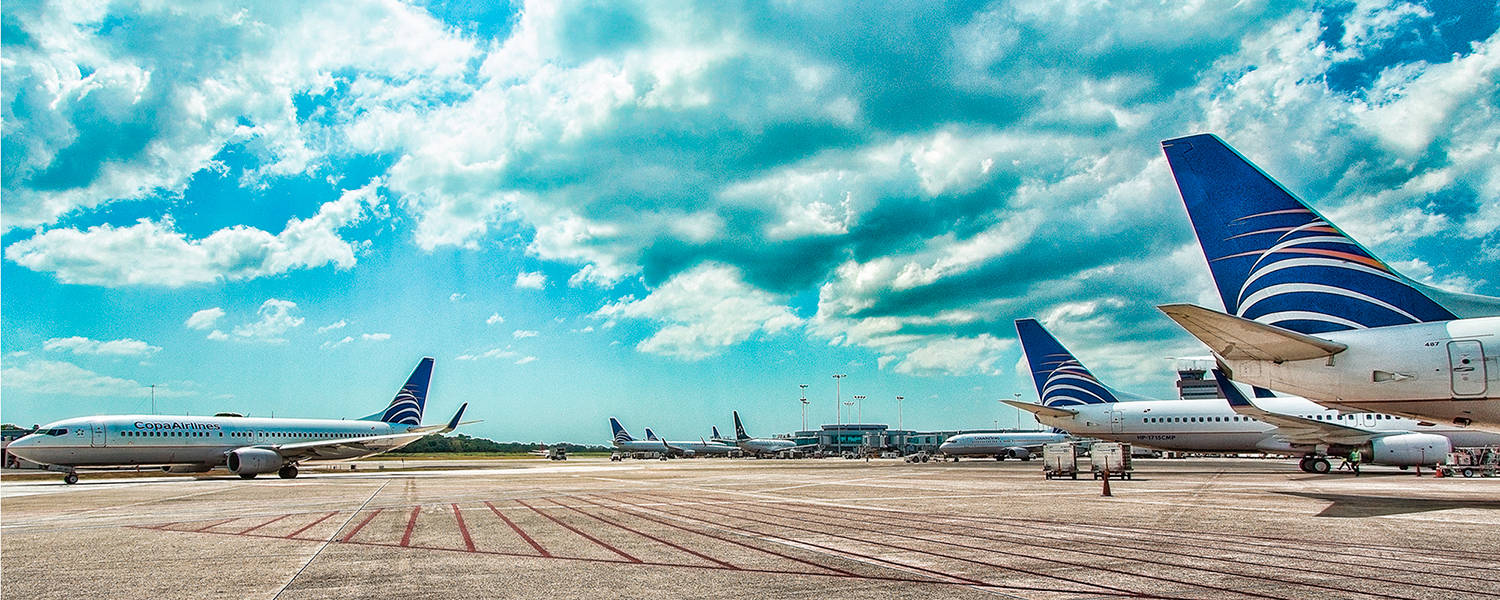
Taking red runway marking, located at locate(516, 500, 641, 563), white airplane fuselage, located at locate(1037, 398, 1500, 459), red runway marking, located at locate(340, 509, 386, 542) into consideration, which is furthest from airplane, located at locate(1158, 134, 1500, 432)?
white airplane fuselage, located at locate(1037, 398, 1500, 459)

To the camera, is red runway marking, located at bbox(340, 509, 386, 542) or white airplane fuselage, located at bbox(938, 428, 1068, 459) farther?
white airplane fuselage, located at bbox(938, 428, 1068, 459)

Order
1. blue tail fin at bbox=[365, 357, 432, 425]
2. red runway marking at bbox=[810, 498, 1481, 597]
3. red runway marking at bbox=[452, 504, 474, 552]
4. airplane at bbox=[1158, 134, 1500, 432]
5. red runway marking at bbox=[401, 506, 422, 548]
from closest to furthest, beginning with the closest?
red runway marking at bbox=[810, 498, 1481, 597]
red runway marking at bbox=[452, 504, 474, 552]
red runway marking at bbox=[401, 506, 422, 548]
airplane at bbox=[1158, 134, 1500, 432]
blue tail fin at bbox=[365, 357, 432, 425]

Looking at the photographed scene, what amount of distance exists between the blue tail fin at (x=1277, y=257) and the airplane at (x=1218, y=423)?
62.5 ft

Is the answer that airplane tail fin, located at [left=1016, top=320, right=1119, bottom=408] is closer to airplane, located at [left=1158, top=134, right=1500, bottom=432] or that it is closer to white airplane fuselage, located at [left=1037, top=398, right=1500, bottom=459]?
white airplane fuselage, located at [left=1037, top=398, right=1500, bottom=459]

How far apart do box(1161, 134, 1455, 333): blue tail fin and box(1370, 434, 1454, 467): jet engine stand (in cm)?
1936

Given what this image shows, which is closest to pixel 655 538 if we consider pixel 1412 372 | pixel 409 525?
pixel 409 525

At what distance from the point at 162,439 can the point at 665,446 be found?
290 feet

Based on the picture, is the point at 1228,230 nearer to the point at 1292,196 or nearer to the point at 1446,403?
the point at 1292,196

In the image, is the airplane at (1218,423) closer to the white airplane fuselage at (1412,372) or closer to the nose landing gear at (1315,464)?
the nose landing gear at (1315,464)

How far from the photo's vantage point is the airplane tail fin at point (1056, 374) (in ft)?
156

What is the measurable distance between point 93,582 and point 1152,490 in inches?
961

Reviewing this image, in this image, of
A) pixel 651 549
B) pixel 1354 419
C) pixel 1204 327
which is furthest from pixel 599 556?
pixel 1354 419

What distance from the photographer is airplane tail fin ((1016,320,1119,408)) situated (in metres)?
47.6

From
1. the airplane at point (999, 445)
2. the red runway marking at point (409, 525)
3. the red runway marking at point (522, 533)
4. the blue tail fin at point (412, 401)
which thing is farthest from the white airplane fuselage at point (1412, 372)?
the airplane at point (999, 445)
